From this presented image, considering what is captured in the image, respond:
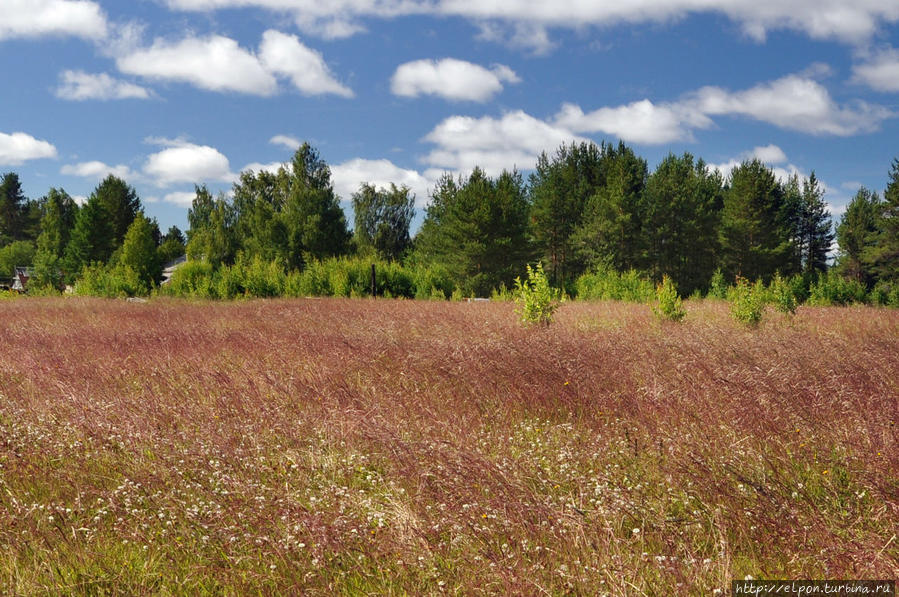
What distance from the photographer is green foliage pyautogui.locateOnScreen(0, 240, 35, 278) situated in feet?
207

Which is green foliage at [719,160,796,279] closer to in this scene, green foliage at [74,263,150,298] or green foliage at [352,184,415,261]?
green foliage at [352,184,415,261]

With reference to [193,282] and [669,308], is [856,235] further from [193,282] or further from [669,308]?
[193,282]

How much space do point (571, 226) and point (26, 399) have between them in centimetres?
3952

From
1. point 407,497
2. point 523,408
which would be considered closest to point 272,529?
point 407,497

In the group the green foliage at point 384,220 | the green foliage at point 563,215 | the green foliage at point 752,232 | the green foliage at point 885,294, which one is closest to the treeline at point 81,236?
the green foliage at point 384,220

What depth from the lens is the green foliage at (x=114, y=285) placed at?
27734 mm

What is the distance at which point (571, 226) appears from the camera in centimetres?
4228

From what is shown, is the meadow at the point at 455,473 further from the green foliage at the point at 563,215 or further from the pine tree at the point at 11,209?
the pine tree at the point at 11,209

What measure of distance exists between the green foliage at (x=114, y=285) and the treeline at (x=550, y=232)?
0.25 meters

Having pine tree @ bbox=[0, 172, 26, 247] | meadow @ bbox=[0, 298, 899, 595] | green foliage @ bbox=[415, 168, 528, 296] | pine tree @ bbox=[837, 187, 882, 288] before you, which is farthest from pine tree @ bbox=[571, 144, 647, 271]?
pine tree @ bbox=[0, 172, 26, 247]

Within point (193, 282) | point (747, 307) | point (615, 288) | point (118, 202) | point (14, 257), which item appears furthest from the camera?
point (14, 257)

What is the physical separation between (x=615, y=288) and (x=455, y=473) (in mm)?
27198

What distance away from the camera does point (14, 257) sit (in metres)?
66.5

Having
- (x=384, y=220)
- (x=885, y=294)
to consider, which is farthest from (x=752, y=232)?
(x=384, y=220)
